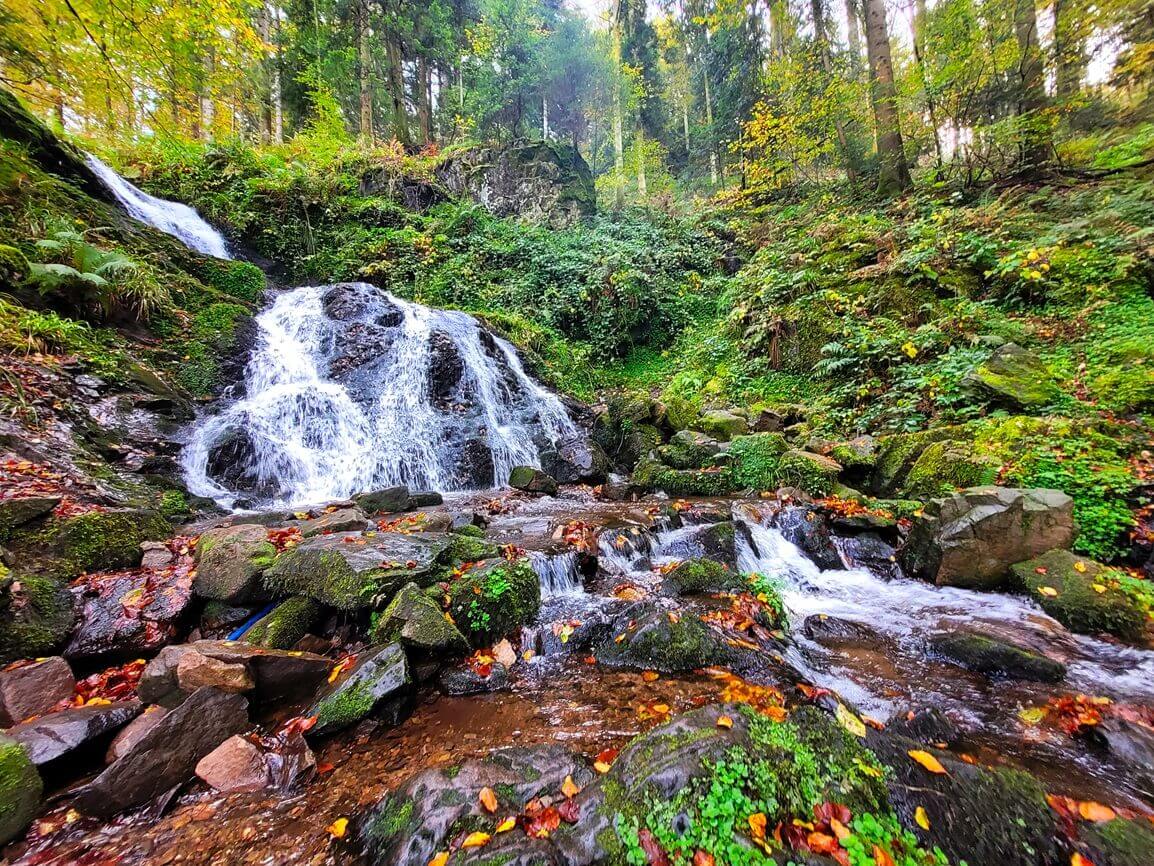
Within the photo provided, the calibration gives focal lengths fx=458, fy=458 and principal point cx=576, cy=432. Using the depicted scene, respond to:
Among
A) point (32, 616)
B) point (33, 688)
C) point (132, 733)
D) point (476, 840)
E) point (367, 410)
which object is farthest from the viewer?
point (367, 410)

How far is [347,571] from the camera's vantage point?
3.77 meters

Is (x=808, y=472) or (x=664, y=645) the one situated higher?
(x=808, y=472)

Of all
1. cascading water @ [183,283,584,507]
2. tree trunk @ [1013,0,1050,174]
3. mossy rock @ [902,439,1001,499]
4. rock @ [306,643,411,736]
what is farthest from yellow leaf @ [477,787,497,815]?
tree trunk @ [1013,0,1050,174]

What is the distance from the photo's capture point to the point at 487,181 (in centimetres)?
2075

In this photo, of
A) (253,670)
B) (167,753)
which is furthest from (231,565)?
(167,753)

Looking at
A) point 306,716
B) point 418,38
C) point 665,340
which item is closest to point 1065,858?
point 306,716

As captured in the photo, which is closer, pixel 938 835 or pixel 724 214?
pixel 938 835

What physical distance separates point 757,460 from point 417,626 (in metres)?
5.75

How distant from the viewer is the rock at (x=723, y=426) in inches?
339

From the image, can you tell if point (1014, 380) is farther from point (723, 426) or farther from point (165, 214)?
point (165, 214)

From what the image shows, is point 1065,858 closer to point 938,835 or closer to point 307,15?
point 938,835

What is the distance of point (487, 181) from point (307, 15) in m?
9.27

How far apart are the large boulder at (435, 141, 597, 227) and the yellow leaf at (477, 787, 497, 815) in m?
21.7

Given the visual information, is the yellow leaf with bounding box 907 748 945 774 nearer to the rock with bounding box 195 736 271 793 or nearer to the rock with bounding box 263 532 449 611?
the rock with bounding box 195 736 271 793
